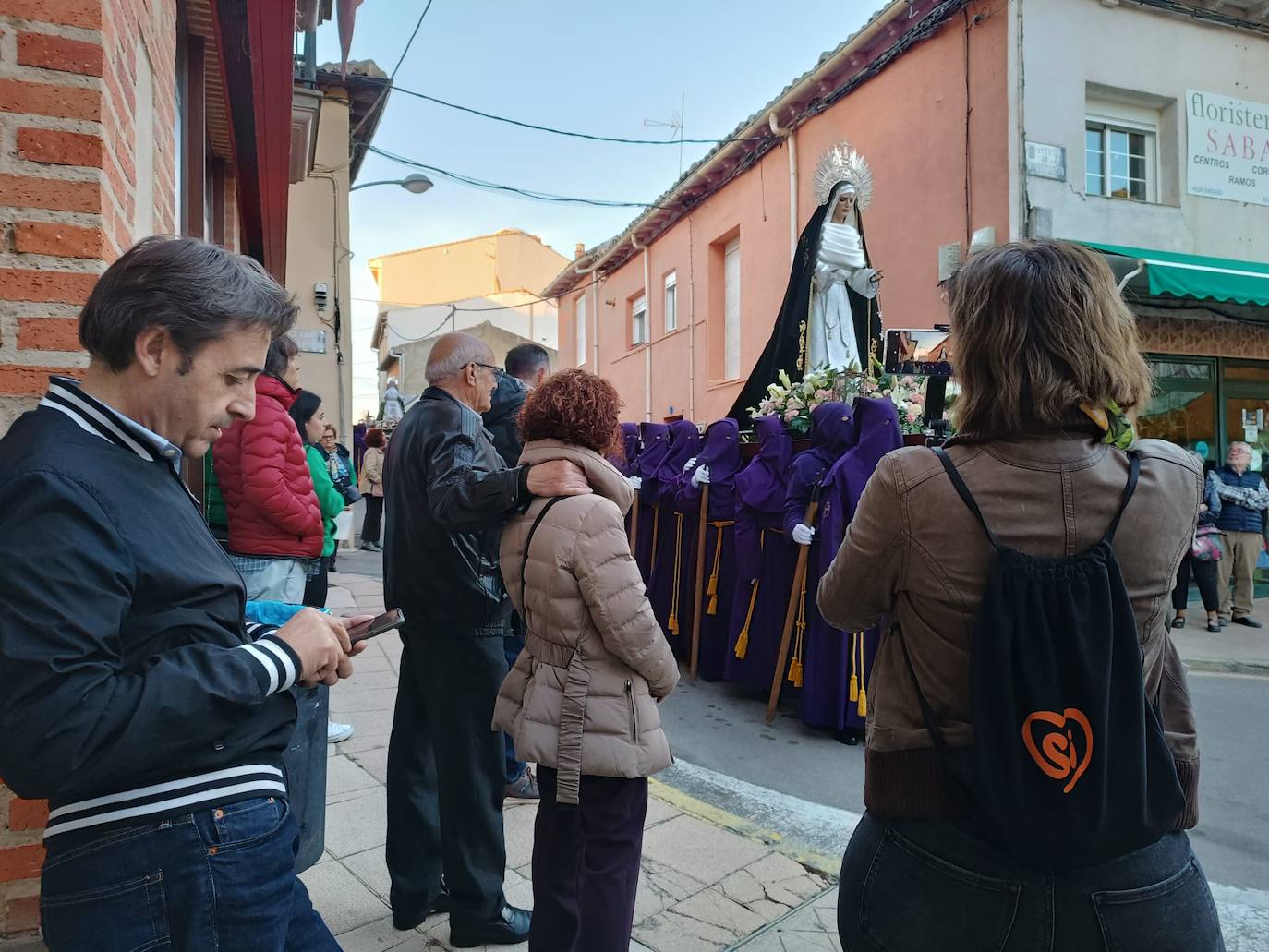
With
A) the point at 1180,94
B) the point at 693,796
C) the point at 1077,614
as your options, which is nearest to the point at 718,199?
the point at 1180,94

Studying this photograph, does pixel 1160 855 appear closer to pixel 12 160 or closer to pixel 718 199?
pixel 12 160

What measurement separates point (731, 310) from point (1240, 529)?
8366 mm

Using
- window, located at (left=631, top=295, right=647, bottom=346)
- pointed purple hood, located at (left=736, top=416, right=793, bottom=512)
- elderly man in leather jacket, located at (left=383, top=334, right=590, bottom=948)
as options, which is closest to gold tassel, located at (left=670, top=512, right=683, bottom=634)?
pointed purple hood, located at (left=736, top=416, right=793, bottom=512)

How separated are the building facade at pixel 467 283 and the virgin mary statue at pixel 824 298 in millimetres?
27579

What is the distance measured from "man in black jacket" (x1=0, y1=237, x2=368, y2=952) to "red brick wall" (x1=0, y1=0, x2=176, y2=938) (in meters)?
0.85

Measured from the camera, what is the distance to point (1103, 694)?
1286 mm

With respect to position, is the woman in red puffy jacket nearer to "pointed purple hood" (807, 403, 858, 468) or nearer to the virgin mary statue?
"pointed purple hood" (807, 403, 858, 468)

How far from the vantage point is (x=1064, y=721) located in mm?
1300

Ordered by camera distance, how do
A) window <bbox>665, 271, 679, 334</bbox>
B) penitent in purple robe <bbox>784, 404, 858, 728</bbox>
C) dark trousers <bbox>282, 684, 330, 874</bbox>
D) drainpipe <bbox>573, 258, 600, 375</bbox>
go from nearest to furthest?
dark trousers <bbox>282, 684, 330, 874</bbox>, penitent in purple robe <bbox>784, 404, 858, 728</bbox>, window <bbox>665, 271, 679, 334</bbox>, drainpipe <bbox>573, 258, 600, 375</bbox>

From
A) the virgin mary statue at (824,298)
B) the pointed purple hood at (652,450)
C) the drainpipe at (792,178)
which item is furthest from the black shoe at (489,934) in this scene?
the drainpipe at (792,178)

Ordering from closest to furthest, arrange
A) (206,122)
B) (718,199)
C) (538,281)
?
(206,122) → (718,199) → (538,281)

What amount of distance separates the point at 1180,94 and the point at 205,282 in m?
11.5

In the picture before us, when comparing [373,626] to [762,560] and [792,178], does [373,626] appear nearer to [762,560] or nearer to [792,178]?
[762,560]

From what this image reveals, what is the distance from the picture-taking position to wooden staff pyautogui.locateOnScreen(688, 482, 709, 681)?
6.38 m
